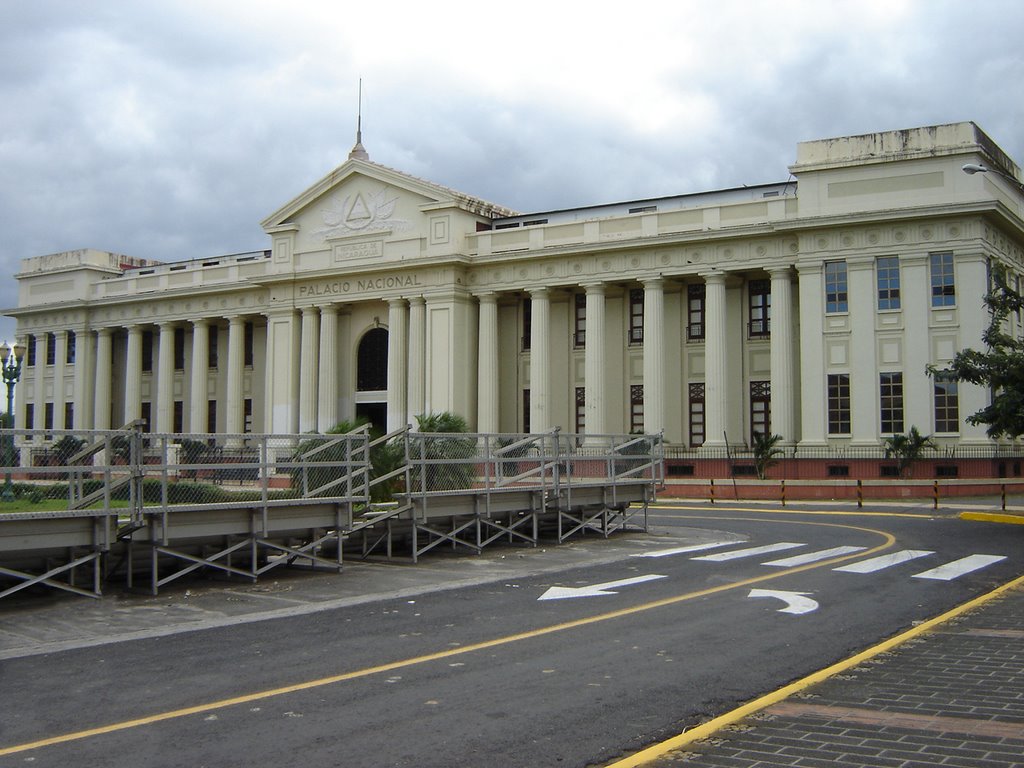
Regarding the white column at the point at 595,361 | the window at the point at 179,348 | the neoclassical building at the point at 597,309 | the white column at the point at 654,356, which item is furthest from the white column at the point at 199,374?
the white column at the point at 654,356

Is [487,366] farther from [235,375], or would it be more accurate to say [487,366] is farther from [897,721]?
[897,721]

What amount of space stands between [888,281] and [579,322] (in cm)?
1454

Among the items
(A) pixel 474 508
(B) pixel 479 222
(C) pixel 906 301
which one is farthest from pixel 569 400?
(A) pixel 474 508

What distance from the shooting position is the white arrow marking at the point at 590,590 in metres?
14.2

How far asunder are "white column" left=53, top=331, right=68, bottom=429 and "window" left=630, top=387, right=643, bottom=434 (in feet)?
121

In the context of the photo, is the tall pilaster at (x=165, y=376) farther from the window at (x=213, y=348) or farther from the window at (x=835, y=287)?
the window at (x=835, y=287)

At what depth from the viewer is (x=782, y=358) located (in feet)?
140

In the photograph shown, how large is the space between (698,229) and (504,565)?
96.0 feet

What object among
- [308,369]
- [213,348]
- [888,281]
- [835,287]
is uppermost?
[888,281]

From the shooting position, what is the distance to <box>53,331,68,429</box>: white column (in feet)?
212

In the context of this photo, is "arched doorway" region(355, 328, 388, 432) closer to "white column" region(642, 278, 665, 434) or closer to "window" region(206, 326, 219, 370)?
"window" region(206, 326, 219, 370)

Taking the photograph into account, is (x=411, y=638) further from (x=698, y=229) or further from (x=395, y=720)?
(x=698, y=229)

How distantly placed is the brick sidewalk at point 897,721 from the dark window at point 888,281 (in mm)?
32426

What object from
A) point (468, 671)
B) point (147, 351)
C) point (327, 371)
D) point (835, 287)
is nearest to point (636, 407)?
point (835, 287)
